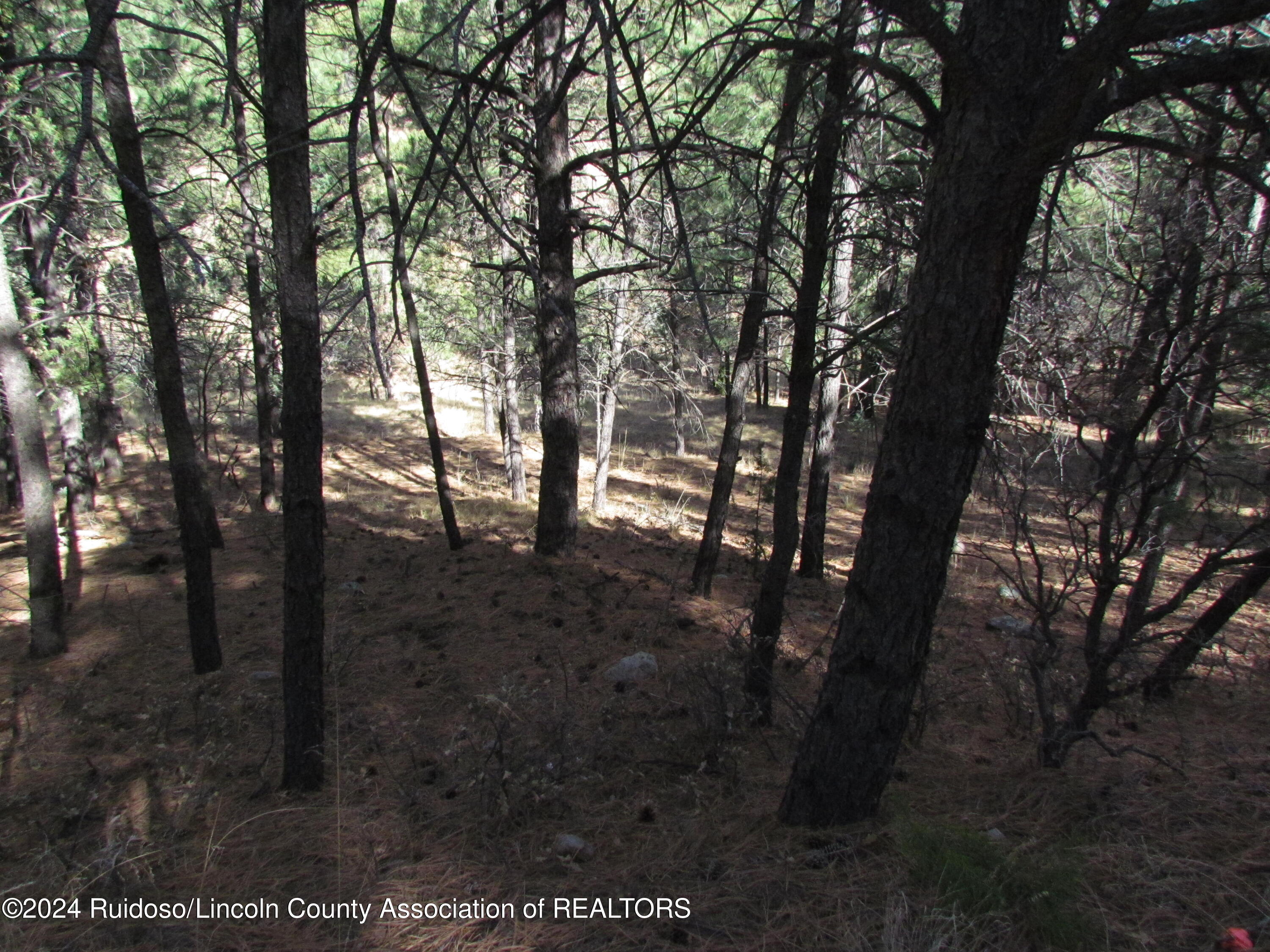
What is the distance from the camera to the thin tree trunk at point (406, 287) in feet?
8.36

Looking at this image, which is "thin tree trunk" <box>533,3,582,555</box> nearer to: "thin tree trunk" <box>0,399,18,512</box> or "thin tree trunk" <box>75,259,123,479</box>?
"thin tree trunk" <box>75,259,123,479</box>

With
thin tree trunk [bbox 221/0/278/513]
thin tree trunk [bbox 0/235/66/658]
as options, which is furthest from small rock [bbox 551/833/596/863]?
thin tree trunk [bbox 221/0/278/513]

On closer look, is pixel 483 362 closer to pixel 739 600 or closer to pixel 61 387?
pixel 61 387

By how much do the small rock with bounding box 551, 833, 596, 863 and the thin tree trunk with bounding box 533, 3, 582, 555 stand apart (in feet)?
16.3

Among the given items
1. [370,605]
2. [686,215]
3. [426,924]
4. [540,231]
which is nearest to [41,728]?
[370,605]

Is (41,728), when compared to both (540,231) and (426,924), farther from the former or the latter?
(540,231)

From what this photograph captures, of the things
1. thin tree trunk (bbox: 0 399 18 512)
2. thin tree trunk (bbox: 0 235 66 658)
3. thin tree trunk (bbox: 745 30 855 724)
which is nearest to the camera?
thin tree trunk (bbox: 745 30 855 724)

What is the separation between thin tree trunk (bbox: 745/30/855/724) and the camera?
3.88m

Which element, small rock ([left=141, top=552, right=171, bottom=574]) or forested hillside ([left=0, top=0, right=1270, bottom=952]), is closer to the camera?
forested hillside ([left=0, top=0, right=1270, bottom=952])

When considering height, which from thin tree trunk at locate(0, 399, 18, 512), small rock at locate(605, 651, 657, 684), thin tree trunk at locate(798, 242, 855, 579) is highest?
thin tree trunk at locate(798, 242, 855, 579)

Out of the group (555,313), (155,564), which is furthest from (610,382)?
(155,564)

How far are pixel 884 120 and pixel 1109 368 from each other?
205 cm

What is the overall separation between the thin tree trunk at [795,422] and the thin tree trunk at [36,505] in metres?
6.61

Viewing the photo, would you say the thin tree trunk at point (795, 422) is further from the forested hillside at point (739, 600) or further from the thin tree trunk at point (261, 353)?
the thin tree trunk at point (261, 353)
